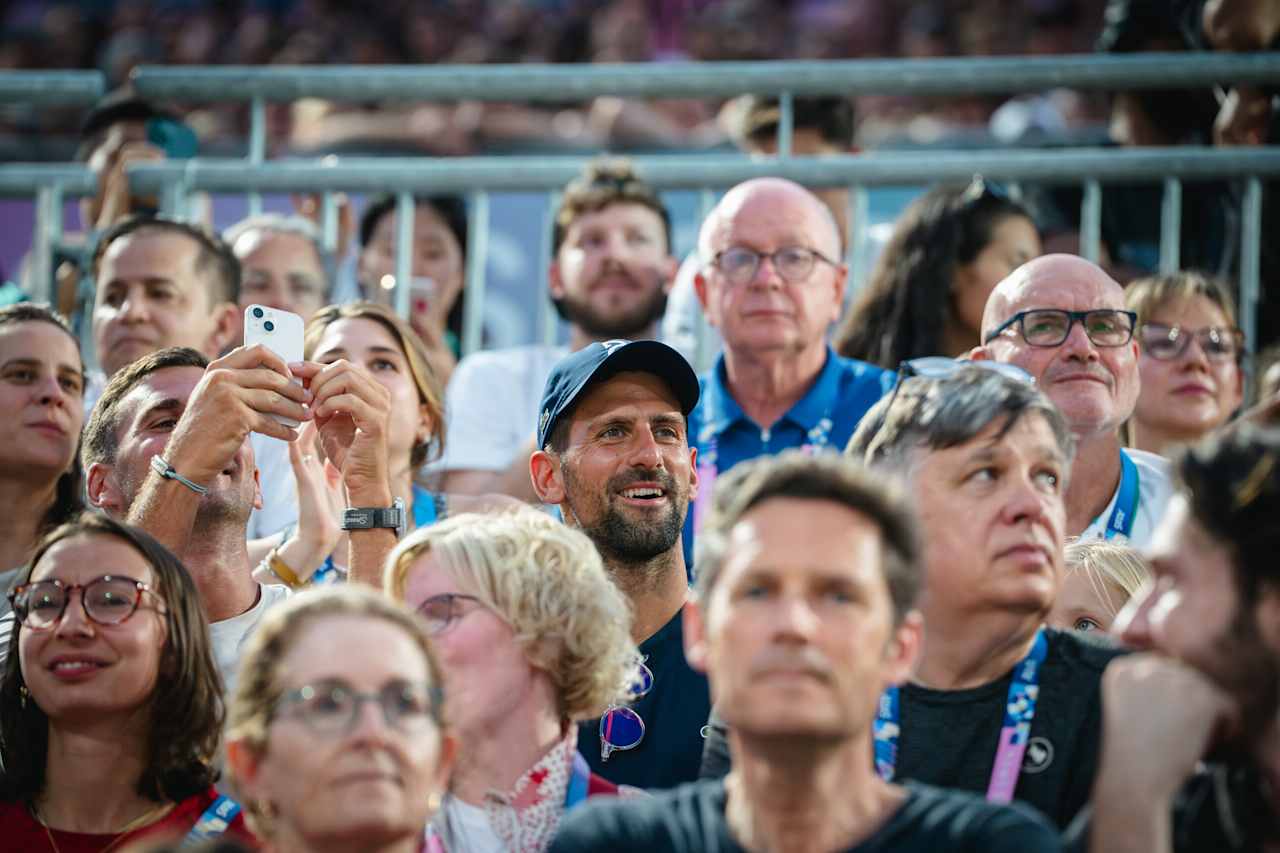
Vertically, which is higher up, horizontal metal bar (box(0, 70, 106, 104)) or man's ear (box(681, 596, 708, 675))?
horizontal metal bar (box(0, 70, 106, 104))

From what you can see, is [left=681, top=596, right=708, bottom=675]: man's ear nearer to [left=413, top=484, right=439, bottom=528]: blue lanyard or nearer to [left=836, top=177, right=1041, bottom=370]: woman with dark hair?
[left=413, top=484, right=439, bottom=528]: blue lanyard

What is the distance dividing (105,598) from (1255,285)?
4.12 metres

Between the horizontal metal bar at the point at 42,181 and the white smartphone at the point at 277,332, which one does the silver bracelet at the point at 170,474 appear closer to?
the white smartphone at the point at 277,332

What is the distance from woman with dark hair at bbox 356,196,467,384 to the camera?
717cm

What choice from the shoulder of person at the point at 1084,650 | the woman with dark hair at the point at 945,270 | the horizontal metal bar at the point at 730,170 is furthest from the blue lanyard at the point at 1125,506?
the horizontal metal bar at the point at 730,170

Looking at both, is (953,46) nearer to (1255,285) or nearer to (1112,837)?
(1255,285)

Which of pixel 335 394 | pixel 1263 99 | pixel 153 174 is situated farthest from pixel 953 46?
pixel 335 394

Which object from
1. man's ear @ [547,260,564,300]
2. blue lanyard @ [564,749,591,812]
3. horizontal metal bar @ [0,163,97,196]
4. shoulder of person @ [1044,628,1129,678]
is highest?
horizontal metal bar @ [0,163,97,196]

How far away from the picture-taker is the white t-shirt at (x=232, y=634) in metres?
4.48

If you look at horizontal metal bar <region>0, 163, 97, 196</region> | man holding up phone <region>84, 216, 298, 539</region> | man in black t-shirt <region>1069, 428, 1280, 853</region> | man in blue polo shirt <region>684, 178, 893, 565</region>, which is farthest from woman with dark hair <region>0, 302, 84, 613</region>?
man in black t-shirt <region>1069, 428, 1280, 853</region>

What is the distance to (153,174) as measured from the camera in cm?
686

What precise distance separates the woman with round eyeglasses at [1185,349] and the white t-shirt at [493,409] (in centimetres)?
202

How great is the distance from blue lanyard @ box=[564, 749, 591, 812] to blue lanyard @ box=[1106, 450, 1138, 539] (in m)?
1.88

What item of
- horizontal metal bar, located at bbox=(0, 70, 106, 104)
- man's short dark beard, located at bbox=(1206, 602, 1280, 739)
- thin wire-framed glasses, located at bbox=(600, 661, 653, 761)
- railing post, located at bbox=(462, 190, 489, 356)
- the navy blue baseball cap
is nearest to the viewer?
man's short dark beard, located at bbox=(1206, 602, 1280, 739)
